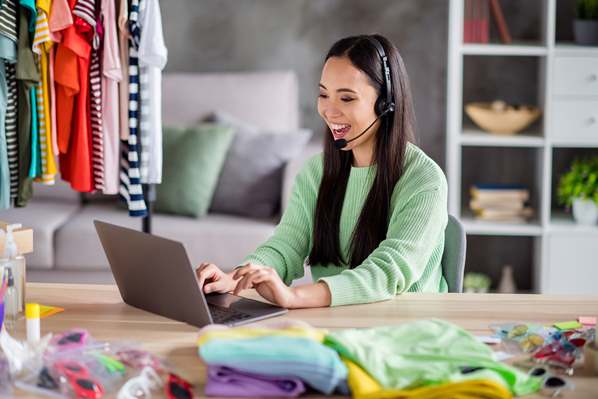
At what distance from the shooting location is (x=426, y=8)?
4.40m

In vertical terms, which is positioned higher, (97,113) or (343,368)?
(97,113)

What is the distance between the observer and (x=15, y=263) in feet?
5.86

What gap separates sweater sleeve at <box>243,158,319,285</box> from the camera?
216 centimetres

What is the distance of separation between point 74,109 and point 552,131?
2.02 metres

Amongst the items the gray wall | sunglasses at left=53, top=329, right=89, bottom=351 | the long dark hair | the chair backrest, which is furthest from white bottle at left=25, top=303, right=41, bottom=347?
the gray wall

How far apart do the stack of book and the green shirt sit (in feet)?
6.09

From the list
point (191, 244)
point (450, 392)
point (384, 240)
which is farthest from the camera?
point (191, 244)

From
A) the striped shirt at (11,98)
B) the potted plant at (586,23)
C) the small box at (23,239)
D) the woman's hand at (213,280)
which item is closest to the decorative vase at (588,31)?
the potted plant at (586,23)

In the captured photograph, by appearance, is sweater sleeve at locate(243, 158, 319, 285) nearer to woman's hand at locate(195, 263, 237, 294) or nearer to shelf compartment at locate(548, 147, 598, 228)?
woman's hand at locate(195, 263, 237, 294)

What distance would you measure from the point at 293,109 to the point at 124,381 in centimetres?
304

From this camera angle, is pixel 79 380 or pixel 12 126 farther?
pixel 12 126

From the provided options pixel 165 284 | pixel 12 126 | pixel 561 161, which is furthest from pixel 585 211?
pixel 165 284

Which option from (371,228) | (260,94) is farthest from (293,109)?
(371,228)

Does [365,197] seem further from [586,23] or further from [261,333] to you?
[586,23]
